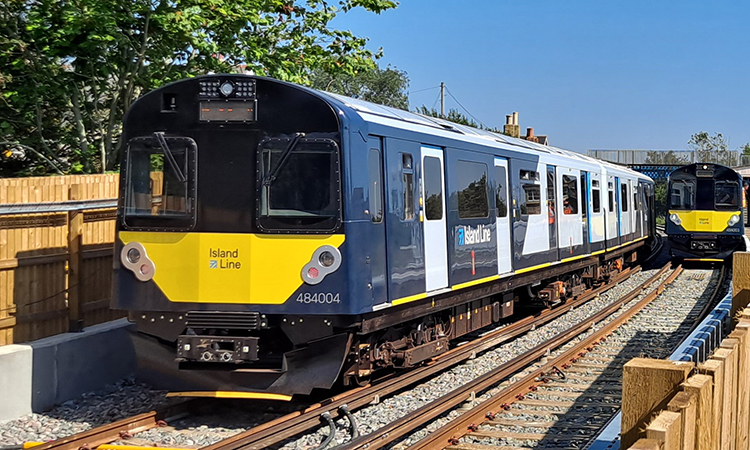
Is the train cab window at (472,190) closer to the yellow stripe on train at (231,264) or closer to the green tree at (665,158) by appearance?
the yellow stripe on train at (231,264)

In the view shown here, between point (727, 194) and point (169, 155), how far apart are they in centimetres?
2060

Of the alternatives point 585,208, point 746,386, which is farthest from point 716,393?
point 585,208

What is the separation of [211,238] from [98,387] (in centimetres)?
253

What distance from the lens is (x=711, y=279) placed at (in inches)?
856

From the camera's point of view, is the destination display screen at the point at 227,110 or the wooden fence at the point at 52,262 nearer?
the destination display screen at the point at 227,110

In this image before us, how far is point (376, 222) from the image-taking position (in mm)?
7797

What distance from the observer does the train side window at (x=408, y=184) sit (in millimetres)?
8484

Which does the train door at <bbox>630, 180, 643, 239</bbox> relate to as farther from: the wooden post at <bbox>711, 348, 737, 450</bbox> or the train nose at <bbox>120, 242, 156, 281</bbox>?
the wooden post at <bbox>711, 348, 737, 450</bbox>

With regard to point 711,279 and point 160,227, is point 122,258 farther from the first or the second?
point 711,279

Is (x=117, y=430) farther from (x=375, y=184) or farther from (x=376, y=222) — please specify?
(x=375, y=184)

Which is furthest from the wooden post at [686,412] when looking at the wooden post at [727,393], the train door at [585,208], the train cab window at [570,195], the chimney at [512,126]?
the chimney at [512,126]

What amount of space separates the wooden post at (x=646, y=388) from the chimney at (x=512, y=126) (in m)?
37.2

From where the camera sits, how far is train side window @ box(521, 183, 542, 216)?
1249 cm

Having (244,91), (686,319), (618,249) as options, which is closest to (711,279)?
(618,249)
